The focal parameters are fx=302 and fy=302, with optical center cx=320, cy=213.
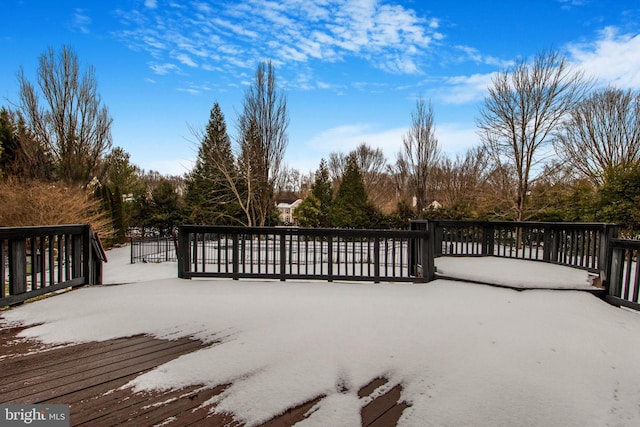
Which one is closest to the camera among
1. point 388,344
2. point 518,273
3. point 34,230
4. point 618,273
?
point 388,344

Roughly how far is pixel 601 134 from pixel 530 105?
5.45 meters

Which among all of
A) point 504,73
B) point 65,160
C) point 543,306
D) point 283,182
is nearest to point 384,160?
point 283,182

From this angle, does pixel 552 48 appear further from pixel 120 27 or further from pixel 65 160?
pixel 65 160

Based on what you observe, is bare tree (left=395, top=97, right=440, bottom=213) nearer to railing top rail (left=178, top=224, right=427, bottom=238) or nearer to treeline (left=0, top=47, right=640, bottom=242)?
treeline (left=0, top=47, right=640, bottom=242)

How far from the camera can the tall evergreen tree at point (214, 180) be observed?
48.4 ft

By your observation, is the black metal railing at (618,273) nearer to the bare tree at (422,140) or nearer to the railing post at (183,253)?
the railing post at (183,253)

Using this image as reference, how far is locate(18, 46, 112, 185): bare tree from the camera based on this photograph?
14.2m

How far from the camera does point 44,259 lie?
351cm

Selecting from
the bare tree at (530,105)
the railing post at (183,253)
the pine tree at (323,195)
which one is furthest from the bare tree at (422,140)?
the railing post at (183,253)

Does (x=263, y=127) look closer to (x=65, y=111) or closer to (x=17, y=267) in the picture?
(x=65, y=111)

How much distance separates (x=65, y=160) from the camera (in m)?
14.5

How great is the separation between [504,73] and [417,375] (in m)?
13.2

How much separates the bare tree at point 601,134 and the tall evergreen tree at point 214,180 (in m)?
15.1

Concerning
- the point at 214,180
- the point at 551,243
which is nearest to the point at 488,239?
the point at 551,243
